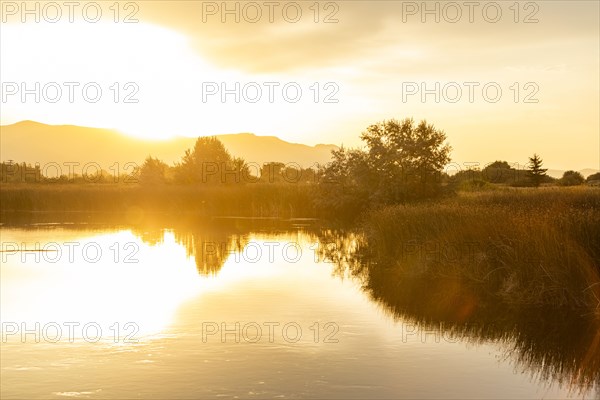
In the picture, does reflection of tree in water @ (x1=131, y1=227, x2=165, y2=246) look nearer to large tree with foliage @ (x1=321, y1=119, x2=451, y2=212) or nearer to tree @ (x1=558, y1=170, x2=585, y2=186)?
large tree with foliage @ (x1=321, y1=119, x2=451, y2=212)

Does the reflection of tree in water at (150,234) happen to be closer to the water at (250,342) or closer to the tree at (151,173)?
the water at (250,342)

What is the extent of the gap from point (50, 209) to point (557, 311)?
52389mm

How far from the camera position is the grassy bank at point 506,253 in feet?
60.6

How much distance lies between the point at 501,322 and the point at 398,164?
27839mm

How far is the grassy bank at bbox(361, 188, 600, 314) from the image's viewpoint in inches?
728

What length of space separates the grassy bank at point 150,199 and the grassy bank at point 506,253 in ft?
107

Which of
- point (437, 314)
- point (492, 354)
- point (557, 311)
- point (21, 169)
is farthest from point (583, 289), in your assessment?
point (21, 169)

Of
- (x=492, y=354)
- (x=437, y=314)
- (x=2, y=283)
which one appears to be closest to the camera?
(x=492, y=354)

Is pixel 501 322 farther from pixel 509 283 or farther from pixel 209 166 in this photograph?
pixel 209 166

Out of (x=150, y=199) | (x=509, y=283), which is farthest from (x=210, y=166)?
(x=509, y=283)

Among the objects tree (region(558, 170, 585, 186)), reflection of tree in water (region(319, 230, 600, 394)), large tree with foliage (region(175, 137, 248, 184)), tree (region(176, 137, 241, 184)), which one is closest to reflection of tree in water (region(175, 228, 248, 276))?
reflection of tree in water (region(319, 230, 600, 394))

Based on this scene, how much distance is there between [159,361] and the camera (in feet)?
44.9

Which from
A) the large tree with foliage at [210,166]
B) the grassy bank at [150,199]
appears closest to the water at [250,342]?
the grassy bank at [150,199]

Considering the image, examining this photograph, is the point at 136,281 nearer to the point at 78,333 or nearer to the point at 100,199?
the point at 78,333
